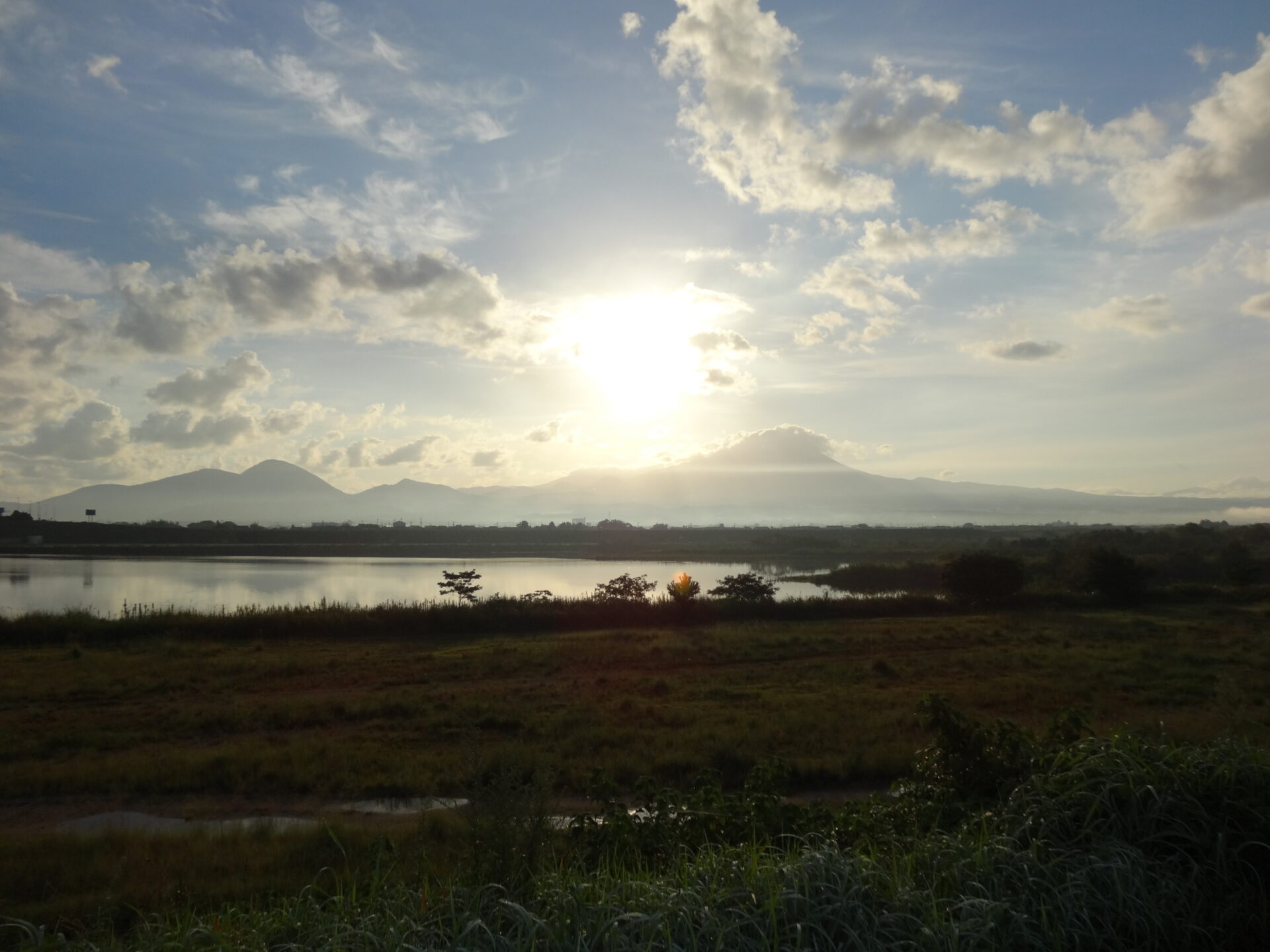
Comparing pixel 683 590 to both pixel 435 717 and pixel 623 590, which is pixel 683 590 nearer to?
pixel 623 590

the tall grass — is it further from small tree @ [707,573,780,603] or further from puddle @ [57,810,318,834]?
small tree @ [707,573,780,603]

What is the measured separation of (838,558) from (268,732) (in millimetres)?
66272

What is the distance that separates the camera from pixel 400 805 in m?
7.82

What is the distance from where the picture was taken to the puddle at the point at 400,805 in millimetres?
7570

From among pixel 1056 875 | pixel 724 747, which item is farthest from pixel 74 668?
pixel 1056 875

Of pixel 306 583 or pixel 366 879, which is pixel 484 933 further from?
pixel 306 583

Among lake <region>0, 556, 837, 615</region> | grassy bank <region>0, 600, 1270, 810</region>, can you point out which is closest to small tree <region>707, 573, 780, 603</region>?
grassy bank <region>0, 600, 1270, 810</region>

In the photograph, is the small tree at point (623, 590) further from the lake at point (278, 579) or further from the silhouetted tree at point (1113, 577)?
the silhouetted tree at point (1113, 577)

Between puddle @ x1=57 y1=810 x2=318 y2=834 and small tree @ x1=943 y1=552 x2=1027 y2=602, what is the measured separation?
2724 cm

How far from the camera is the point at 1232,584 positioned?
3262 cm

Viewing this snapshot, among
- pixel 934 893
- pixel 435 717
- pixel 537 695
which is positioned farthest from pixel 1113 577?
pixel 934 893

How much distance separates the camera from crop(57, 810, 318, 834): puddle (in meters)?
6.84

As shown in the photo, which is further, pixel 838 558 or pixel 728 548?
pixel 728 548

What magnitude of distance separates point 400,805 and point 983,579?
26849mm
